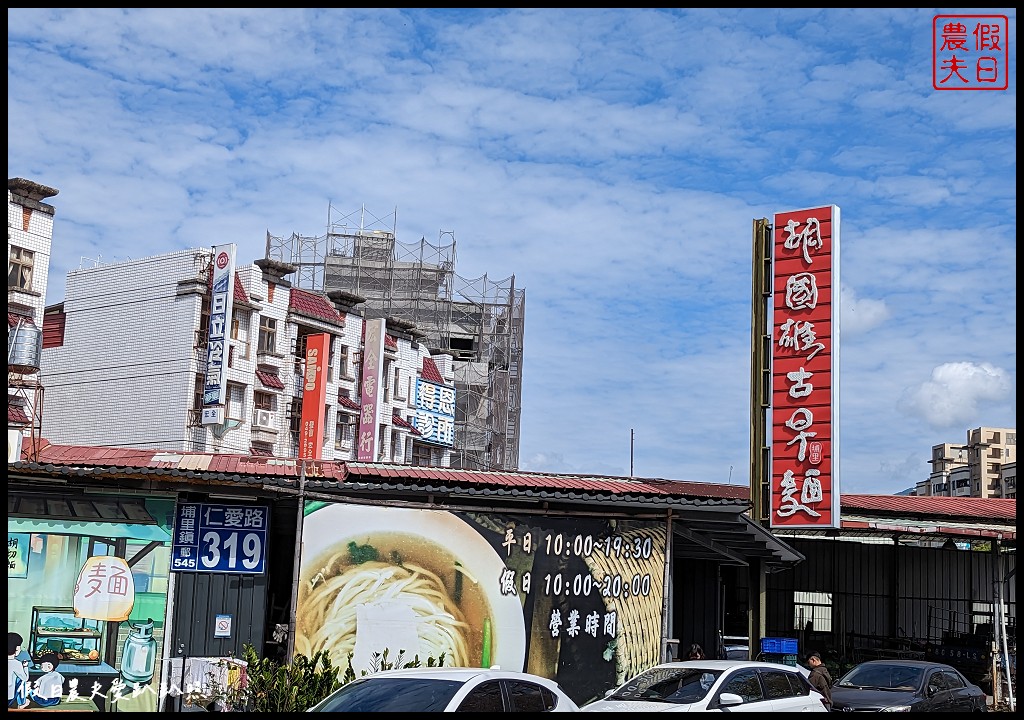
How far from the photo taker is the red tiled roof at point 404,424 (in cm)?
5856

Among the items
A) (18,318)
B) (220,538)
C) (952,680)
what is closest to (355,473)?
(220,538)

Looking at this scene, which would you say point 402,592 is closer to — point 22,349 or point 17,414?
point 22,349

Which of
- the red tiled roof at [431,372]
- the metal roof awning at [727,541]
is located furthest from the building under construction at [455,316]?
the metal roof awning at [727,541]

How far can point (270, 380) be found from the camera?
49094 millimetres

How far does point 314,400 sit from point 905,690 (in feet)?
110

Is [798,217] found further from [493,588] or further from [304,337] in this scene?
[304,337]

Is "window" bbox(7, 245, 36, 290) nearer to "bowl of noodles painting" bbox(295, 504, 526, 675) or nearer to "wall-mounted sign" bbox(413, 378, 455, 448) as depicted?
"wall-mounted sign" bbox(413, 378, 455, 448)

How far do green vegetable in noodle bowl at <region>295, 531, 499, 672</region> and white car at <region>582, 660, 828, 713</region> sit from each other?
402cm

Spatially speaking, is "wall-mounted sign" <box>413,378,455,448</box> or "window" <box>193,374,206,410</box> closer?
"window" <box>193,374,206,410</box>

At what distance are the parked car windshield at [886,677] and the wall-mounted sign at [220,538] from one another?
9.90m

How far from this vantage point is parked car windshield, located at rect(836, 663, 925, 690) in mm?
18422

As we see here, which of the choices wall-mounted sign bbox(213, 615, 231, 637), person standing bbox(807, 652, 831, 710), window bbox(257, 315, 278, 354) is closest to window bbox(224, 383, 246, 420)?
window bbox(257, 315, 278, 354)

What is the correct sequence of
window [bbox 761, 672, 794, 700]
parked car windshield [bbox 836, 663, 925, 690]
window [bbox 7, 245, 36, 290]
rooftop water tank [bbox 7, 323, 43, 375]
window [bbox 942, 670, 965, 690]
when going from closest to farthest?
window [bbox 761, 672, 794, 700] → parked car windshield [bbox 836, 663, 925, 690] → window [bbox 942, 670, 965, 690] → rooftop water tank [bbox 7, 323, 43, 375] → window [bbox 7, 245, 36, 290]

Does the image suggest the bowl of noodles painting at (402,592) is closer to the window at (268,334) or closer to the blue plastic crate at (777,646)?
the blue plastic crate at (777,646)
